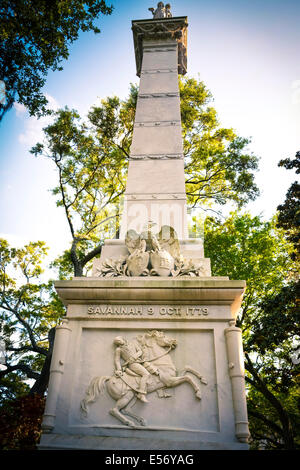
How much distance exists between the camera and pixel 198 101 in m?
18.2

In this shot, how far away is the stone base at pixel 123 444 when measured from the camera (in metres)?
4.14

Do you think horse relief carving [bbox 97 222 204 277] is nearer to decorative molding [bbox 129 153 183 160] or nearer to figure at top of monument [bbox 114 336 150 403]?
figure at top of monument [bbox 114 336 150 403]

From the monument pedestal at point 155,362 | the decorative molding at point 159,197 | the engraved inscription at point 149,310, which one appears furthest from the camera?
the decorative molding at point 159,197

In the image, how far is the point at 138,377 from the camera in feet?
15.4

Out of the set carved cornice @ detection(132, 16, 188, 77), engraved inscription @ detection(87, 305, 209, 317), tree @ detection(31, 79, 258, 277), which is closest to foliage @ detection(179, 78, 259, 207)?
tree @ detection(31, 79, 258, 277)

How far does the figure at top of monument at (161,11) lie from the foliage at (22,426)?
41.0ft

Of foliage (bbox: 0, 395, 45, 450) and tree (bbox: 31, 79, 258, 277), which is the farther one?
tree (bbox: 31, 79, 258, 277)

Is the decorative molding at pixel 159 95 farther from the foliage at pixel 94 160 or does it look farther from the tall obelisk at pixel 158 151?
the foliage at pixel 94 160

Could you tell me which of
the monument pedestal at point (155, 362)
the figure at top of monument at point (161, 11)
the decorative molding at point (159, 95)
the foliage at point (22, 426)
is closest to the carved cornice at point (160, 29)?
the figure at top of monument at point (161, 11)

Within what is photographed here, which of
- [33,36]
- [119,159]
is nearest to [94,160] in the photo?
[119,159]

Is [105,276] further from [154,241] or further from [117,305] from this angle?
[154,241]

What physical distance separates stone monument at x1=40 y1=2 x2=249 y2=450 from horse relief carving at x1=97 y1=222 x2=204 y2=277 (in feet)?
0.06

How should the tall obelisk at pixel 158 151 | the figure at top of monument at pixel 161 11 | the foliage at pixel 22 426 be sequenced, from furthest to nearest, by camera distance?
the figure at top of monument at pixel 161 11 < the foliage at pixel 22 426 < the tall obelisk at pixel 158 151

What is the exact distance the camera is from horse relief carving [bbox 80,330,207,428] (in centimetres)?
455
